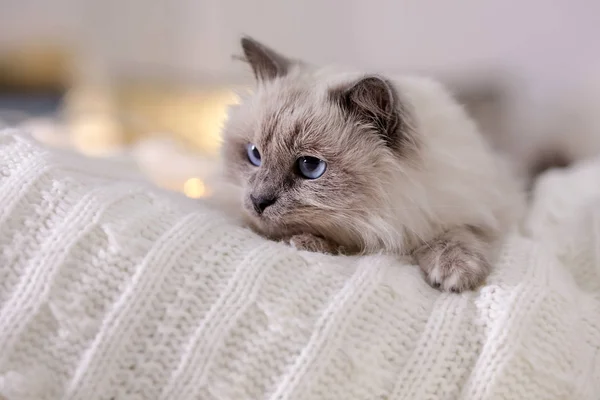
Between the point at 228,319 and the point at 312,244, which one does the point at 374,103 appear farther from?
the point at 228,319

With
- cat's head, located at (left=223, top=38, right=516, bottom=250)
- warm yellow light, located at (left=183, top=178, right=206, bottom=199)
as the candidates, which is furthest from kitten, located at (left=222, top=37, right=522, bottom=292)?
warm yellow light, located at (left=183, top=178, right=206, bottom=199)

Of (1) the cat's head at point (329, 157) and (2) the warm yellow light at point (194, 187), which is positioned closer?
(1) the cat's head at point (329, 157)

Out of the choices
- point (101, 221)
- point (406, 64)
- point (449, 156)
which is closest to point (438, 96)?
point (449, 156)

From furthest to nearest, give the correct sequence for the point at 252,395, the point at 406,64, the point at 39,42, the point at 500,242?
the point at 39,42, the point at 406,64, the point at 500,242, the point at 252,395

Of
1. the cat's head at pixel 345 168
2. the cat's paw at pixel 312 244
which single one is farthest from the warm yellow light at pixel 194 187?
the cat's paw at pixel 312 244

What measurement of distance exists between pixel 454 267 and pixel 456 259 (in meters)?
0.02

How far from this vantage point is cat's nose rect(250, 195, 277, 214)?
1018mm

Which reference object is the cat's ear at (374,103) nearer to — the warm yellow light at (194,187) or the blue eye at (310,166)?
the blue eye at (310,166)

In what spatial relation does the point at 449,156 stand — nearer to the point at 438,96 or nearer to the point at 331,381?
the point at 438,96

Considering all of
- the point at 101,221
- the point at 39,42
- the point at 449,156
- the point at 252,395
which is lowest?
the point at 39,42

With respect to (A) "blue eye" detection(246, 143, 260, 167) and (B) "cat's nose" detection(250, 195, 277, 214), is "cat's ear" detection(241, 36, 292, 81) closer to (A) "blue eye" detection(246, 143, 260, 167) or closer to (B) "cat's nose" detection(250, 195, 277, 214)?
(A) "blue eye" detection(246, 143, 260, 167)

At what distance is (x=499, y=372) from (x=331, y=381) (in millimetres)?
239

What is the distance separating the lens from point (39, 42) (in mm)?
3877

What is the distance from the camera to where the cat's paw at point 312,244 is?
0.97 metres
